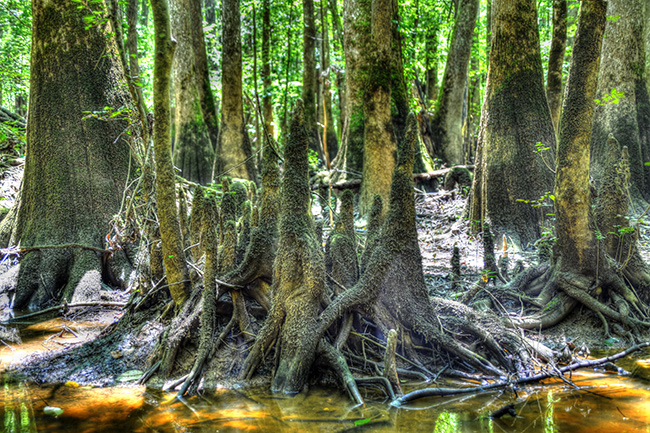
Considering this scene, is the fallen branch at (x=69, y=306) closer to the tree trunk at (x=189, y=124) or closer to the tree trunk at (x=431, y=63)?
the tree trunk at (x=189, y=124)

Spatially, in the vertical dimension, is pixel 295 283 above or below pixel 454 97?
below

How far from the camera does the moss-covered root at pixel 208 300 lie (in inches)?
179

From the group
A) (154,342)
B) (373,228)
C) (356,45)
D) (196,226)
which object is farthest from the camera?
(356,45)

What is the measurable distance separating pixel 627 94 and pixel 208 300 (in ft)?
31.4

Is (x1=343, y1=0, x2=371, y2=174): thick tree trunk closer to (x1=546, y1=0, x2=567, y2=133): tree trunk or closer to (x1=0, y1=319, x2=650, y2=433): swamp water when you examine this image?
(x1=546, y1=0, x2=567, y2=133): tree trunk

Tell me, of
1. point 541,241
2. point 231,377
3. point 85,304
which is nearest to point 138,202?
point 85,304

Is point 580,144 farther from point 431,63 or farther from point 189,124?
point 431,63

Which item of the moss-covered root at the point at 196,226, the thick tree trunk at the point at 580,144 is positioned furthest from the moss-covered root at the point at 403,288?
the moss-covered root at the point at 196,226

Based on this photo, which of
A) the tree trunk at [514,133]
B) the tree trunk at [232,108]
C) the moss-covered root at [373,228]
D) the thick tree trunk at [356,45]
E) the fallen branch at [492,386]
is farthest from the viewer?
the tree trunk at [232,108]

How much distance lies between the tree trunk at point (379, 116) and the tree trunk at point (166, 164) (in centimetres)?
479

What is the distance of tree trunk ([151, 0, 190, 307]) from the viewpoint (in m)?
4.81

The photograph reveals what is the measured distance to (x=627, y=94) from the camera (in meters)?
10.2

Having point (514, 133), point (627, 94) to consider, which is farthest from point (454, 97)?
point (514, 133)

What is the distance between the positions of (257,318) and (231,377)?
0.80 metres
